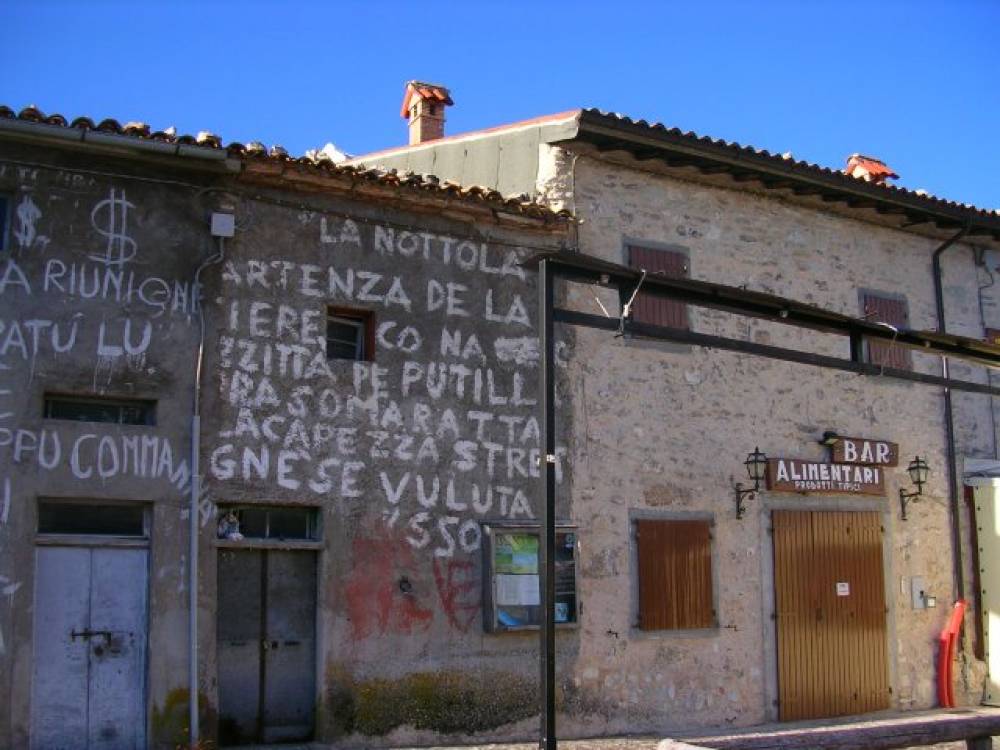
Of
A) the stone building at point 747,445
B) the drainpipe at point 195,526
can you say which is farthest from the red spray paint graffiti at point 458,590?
the drainpipe at point 195,526

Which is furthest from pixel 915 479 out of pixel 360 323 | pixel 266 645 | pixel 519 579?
pixel 266 645

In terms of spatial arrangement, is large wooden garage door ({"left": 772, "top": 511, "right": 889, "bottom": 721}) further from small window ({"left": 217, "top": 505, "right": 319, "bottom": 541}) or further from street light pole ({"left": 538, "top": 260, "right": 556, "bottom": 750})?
street light pole ({"left": 538, "top": 260, "right": 556, "bottom": 750})

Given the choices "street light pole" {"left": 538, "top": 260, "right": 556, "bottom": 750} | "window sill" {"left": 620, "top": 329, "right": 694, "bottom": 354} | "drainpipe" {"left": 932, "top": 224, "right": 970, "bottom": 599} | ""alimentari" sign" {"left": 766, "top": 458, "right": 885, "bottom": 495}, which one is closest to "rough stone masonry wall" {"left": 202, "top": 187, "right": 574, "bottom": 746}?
"window sill" {"left": 620, "top": 329, "right": 694, "bottom": 354}

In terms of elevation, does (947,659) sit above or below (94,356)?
below

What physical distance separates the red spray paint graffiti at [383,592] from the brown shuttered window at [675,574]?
2.55m

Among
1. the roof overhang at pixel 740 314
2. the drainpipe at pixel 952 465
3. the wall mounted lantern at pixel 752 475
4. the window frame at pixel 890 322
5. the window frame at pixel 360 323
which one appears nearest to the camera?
the roof overhang at pixel 740 314

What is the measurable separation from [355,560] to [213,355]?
7.38 ft

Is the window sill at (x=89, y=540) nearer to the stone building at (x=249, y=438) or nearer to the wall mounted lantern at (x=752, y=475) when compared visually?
the stone building at (x=249, y=438)

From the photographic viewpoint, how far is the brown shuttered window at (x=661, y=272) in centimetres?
1309

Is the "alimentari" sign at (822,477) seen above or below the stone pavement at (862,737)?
above

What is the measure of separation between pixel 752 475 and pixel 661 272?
252 cm

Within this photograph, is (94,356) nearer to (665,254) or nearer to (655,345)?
(655,345)

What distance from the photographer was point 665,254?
13.4 m

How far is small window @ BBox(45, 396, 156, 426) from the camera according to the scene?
10.1 metres
